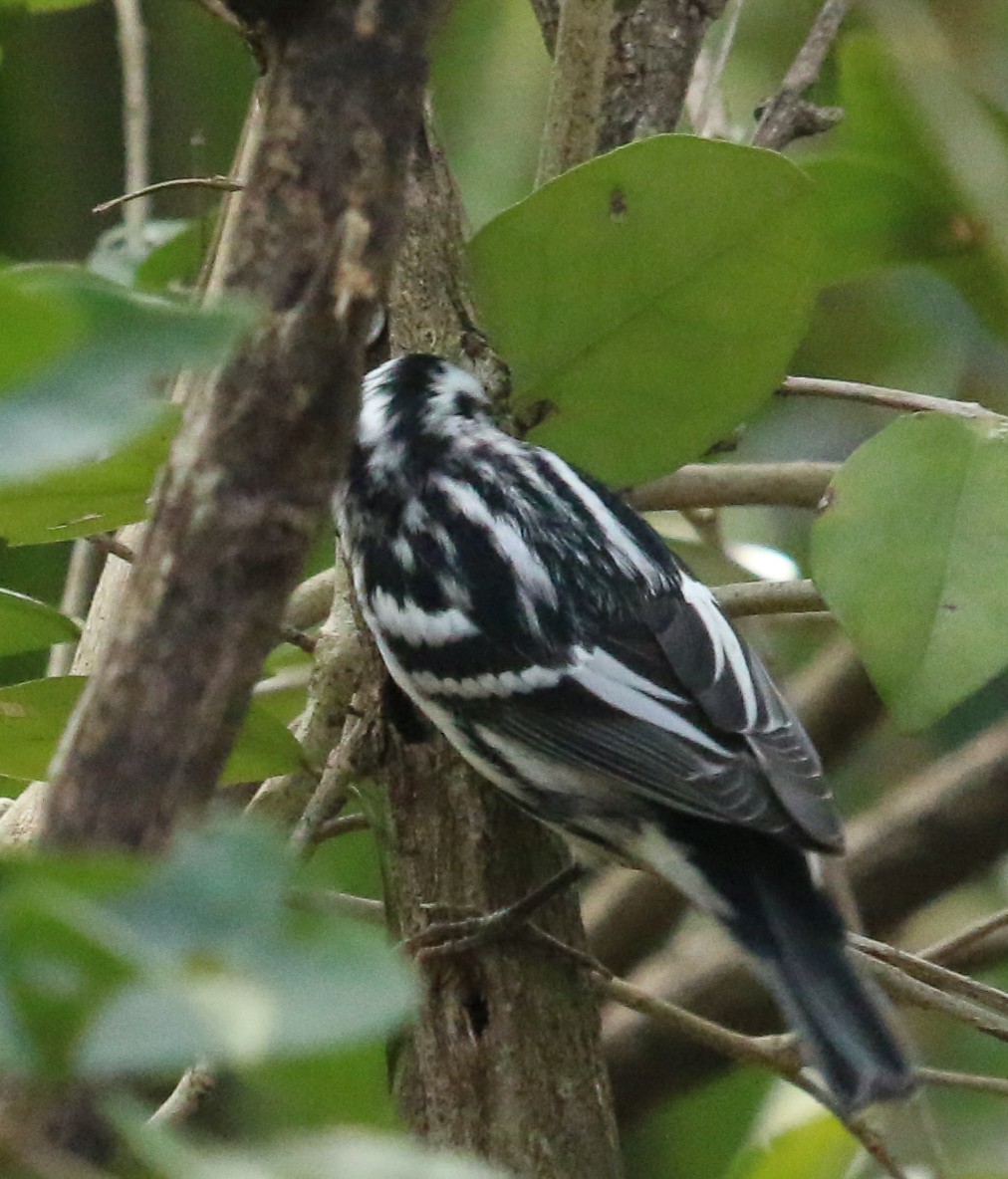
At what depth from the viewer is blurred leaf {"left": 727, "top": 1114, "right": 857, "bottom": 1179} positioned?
125 centimetres

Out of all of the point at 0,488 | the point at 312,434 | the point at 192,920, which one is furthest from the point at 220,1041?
the point at 0,488

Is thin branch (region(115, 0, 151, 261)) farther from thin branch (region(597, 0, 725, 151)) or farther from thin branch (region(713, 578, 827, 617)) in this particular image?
thin branch (region(713, 578, 827, 617))

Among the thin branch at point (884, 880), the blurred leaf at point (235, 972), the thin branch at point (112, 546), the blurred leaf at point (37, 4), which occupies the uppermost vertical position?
the blurred leaf at point (235, 972)

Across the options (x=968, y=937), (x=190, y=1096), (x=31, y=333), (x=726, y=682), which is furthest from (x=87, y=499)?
(x=31, y=333)

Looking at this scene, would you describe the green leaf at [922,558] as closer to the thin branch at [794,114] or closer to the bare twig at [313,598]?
the thin branch at [794,114]

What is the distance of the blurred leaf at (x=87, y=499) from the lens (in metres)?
1.21

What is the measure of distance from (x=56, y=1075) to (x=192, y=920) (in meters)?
0.05

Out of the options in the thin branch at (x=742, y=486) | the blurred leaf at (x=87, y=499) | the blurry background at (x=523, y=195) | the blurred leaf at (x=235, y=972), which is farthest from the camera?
the blurry background at (x=523, y=195)

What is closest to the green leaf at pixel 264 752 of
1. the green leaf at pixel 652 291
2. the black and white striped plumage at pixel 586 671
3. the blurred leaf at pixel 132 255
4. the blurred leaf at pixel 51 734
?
the blurred leaf at pixel 51 734

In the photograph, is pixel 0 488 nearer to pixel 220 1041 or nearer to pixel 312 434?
pixel 312 434

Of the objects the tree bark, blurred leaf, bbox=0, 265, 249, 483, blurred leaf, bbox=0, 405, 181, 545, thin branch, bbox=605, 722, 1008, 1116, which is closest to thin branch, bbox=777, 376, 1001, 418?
the tree bark

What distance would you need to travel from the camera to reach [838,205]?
1461 millimetres

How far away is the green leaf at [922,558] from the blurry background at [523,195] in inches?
20.5

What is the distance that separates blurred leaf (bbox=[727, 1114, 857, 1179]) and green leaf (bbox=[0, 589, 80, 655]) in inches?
25.0
